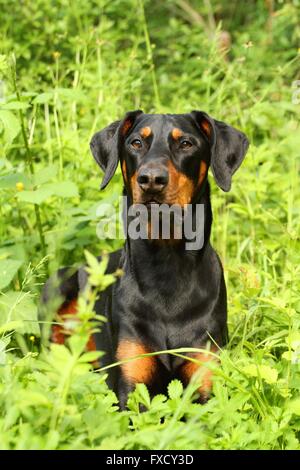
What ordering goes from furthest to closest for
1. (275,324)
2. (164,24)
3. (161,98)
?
(164,24), (161,98), (275,324)

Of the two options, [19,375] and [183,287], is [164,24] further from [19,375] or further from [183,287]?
[19,375]

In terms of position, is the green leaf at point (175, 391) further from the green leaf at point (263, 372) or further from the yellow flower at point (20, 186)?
the yellow flower at point (20, 186)

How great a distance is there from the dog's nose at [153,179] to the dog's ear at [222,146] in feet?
1.33

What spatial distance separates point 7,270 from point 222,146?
1088 millimetres

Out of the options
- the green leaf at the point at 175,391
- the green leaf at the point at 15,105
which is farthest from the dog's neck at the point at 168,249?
the green leaf at the point at 175,391

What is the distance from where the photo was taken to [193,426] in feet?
6.95

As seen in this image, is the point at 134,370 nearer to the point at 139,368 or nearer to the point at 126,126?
the point at 139,368

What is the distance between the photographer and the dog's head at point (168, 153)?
3.04 metres

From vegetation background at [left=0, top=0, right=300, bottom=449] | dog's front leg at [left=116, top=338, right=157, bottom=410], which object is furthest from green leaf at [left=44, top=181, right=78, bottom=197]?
dog's front leg at [left=116, top=338, right=157, bottom=410]

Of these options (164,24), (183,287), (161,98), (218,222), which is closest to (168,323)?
(183,287)

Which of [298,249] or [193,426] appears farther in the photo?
[298,249]

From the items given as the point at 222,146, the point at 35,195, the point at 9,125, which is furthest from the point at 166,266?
the point at 9,125

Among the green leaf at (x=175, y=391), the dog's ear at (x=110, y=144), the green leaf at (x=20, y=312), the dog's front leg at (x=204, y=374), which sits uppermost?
the dog's ear at (x=110, y=144)

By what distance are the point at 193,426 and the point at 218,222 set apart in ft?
8.93
